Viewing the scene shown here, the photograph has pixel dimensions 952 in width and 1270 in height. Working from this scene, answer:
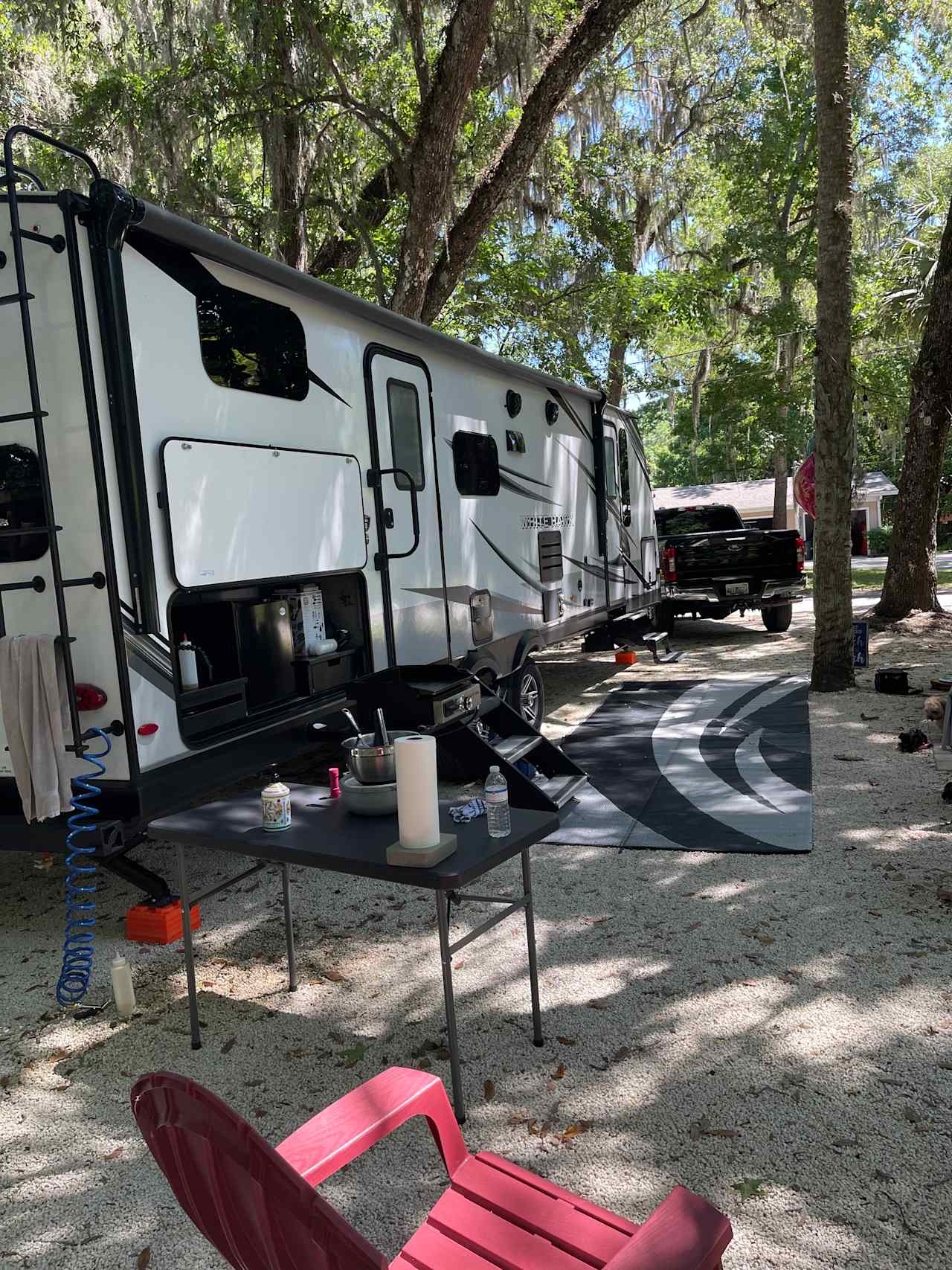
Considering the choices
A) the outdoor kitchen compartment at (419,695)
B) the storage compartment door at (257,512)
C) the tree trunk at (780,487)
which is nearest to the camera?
the storage compartment door at (257,512)

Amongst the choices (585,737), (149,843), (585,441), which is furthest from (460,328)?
(149,843)

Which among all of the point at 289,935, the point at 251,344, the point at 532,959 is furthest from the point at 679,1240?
the point at 251,344

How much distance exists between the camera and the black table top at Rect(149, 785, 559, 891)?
2.84m

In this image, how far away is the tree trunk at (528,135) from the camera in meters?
9.16

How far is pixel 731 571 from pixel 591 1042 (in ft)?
31.3

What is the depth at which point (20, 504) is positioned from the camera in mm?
3936

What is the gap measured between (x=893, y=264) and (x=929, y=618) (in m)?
10.6

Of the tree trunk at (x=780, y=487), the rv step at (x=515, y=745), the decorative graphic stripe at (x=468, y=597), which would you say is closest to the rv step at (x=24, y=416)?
the decorative graphic stripe at (x=468, y=597)

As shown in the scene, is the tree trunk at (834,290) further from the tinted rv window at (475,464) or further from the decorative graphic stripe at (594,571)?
the tinted rv window at (475,464)

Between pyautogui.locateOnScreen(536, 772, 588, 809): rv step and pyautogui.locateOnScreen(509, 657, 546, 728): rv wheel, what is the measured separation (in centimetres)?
162

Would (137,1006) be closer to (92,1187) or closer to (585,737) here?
(92,1187)

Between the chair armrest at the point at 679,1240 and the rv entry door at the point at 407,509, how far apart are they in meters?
4.16

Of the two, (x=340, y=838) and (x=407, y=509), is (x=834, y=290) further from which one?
(x=340, y=838)

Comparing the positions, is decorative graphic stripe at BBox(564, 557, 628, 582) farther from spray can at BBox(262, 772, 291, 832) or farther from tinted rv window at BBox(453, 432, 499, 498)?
spray can at BBox(262, 772, 291, 832)
